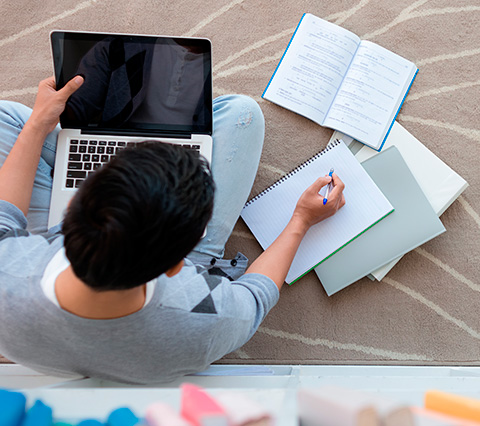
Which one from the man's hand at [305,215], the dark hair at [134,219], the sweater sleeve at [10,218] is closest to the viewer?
the dark hair at [134,219]

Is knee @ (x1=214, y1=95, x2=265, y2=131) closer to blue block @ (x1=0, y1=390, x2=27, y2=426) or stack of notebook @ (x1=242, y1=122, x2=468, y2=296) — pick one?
stack of notebook @ (x1=242, y1=122, x2=468, y2=296)

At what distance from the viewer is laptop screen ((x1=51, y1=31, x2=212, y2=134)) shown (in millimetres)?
835

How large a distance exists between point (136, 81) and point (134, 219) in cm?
48

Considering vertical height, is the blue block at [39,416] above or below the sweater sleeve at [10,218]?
above

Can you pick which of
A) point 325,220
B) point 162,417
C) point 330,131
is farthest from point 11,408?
point 330,131

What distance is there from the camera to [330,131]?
1.17 metres


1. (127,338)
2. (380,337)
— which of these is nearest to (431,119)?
(380,337)

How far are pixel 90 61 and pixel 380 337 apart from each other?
0.89 m

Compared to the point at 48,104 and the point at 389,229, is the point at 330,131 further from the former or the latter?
the point at 48,104

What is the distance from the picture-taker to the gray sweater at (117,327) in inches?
24.4

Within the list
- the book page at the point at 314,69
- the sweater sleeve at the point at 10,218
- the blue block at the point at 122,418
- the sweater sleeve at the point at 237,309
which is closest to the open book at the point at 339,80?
the book page at the point at 314,69

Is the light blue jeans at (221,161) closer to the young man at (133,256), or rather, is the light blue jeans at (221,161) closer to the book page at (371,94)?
the young man at (133,256)

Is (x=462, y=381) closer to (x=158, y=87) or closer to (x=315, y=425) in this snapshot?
(x=315, y=425)

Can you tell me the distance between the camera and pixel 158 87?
88 centimetres
